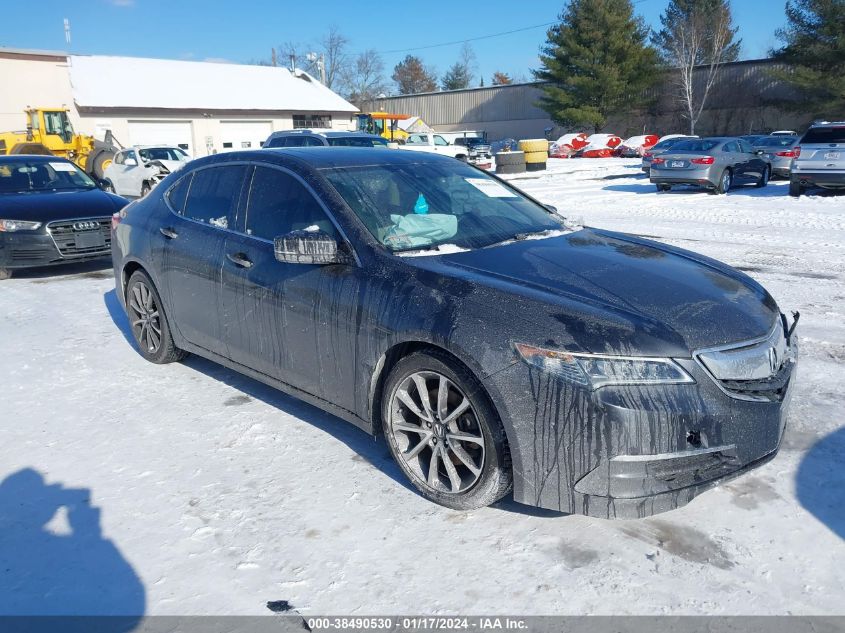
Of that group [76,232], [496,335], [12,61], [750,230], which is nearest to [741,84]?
[750,230]

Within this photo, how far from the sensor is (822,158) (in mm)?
15203

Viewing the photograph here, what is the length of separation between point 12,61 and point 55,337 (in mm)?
40492

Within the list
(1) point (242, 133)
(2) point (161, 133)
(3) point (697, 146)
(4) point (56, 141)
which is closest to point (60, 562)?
(3) point (697, 146)

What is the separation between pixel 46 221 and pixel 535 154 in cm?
2236

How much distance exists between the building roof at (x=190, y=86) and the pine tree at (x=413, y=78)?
57.2 m

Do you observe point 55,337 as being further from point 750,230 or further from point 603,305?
point 750,230

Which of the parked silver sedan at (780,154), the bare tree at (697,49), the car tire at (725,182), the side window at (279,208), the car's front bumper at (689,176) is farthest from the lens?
the bare tree at (697,49)

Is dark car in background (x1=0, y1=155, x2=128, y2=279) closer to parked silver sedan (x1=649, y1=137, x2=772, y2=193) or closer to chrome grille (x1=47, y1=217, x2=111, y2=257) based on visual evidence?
chrome grille (x1=47, y1=217, x2=111, y2=257)

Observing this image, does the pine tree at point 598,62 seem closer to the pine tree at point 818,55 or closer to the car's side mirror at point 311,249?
the pine tree at point 818,55

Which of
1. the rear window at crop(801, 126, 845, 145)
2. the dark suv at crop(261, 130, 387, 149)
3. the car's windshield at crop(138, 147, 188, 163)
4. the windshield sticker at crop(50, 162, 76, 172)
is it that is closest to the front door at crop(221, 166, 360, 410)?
the windshield sticker at crop(50, 162, 76, 172)

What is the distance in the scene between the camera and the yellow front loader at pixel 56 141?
24.0 m

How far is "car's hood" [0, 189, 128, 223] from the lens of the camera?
8.66 m

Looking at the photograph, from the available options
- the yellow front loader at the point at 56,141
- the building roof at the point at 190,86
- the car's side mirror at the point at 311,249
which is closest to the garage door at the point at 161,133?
the building roof at the point at 190,86

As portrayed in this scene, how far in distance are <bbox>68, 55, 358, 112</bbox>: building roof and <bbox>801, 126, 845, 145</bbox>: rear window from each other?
107ft
